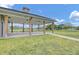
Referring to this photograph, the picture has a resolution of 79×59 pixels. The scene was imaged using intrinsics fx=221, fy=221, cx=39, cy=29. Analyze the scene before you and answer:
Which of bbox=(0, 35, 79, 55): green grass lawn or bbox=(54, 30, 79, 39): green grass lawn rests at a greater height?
bbox=(54, 30, 79, 39): green grass lawn

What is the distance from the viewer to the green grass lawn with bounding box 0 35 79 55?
5.54 meters

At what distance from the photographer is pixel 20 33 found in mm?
5973

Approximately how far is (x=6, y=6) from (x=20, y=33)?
0.82 m

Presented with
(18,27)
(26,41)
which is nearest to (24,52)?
(26,41)

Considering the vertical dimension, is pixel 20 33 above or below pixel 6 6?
below

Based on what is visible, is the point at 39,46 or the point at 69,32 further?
the point at 69,32

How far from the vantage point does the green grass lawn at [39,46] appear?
18.2ft

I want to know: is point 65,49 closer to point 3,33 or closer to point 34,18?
point 34,18

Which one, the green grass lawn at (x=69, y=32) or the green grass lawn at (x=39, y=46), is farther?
the green grass lawn at (x=69, y=32)

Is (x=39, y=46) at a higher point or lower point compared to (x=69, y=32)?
lower

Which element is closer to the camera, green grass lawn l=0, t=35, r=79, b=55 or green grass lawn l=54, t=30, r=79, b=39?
green grass lawn l=0, t=35, r=79, b=55

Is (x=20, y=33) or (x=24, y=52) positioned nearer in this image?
(x=24, y=52)

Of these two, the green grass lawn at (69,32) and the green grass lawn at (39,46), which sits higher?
the green grass lawn at (69,32)

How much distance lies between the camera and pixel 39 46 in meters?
5.64
